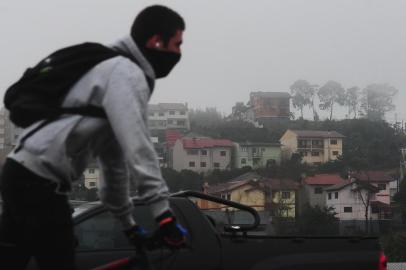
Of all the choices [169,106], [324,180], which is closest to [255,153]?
[324,180]

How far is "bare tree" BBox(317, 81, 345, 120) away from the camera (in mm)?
132625

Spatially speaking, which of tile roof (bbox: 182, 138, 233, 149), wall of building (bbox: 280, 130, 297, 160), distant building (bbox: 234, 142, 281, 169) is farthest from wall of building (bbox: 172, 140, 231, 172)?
wall of building (bbox: 280, 130, 297, 160)

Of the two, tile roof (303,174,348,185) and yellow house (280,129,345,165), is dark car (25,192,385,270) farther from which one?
yellow house (280,129,345,165)

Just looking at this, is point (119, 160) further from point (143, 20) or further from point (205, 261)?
point (205, 261)

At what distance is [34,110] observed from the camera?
7.80 feet

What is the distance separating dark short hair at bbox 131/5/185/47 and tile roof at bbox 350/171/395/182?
2792 inches

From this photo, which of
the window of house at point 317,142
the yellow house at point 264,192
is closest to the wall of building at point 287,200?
the yellow house at point 264,192

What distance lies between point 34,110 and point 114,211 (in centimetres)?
56

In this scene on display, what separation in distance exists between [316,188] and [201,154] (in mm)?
24262

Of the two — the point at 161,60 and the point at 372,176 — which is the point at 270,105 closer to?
the point at 372,176


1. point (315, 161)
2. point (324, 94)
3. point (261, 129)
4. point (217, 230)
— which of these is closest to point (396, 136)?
point (315, 161)

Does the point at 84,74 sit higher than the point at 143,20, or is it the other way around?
the point at 143,20

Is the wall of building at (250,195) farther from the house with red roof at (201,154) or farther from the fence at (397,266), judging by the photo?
the fence at (397,266)

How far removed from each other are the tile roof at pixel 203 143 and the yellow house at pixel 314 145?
315 inches
